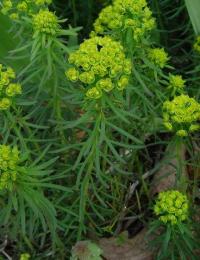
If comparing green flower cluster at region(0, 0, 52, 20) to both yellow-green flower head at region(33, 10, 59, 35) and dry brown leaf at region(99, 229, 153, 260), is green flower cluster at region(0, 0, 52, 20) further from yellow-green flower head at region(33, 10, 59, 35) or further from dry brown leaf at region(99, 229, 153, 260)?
dry brown leaf at region(99, 229, 153, 260)

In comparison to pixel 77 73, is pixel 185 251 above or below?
below

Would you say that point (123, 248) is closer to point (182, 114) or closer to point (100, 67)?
point (182, 114)

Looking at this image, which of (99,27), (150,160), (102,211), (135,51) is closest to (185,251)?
(102,211)

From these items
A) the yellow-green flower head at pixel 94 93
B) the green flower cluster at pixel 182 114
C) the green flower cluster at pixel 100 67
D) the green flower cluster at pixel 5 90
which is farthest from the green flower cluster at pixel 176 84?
the green flower cluster at pixel 5 90

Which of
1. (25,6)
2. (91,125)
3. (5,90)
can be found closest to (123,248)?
(91,125)

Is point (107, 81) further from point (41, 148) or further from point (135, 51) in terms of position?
point (41, 148)
